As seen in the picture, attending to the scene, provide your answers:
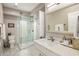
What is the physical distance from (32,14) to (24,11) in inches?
8.8

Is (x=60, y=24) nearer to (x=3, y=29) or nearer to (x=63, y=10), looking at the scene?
(x=63, y=10)

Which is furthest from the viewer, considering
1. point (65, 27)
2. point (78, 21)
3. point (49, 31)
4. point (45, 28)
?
point (45, 28)

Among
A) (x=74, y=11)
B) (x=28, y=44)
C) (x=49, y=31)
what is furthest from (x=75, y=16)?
(x=28, y=44)

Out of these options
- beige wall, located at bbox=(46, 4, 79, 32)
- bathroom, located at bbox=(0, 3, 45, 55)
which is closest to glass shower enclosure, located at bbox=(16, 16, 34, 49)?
bathroom, located at bbox=(0, 3, 45, 55)

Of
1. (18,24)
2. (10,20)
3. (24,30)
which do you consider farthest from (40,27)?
(10,20)

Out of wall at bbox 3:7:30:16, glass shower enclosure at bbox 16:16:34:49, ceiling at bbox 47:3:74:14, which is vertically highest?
ceiling at bbox 47:3:74:14

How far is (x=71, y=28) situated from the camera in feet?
4.23

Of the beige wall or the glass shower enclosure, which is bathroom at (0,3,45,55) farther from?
the beige wall

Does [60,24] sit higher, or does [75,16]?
[75,16]

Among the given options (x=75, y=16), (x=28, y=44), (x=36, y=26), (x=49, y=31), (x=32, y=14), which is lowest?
(x=28, y=44)

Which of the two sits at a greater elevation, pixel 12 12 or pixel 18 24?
pixel 12 12

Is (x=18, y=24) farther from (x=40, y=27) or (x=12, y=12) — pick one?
(x=40, y=27)

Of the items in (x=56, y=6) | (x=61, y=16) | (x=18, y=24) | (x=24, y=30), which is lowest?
(x=24, y=30)

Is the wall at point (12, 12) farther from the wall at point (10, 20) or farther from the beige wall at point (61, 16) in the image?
the beige wall at point (61, 16)
